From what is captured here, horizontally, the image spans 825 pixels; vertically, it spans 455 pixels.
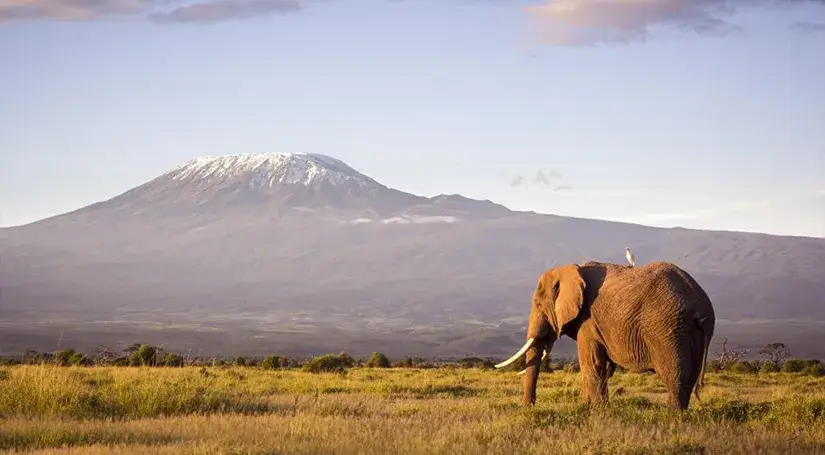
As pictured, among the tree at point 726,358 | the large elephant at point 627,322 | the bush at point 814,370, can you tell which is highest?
the large elephant at point 627,322

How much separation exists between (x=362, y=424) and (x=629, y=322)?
178 inches

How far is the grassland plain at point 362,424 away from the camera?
43.3 feet

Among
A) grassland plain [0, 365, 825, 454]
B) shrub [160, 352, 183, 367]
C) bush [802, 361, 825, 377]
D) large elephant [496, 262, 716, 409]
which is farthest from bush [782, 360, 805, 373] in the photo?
large elephant [496, 262, 716, 409]

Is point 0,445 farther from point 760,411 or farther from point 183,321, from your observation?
point 183,321

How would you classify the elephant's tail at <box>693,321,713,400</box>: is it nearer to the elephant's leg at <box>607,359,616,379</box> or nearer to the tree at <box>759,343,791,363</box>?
the elephant's leg at <box>607,359,616,379</box>

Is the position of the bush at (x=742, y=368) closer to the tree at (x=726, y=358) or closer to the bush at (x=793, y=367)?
the tree at (x=726, y=358)

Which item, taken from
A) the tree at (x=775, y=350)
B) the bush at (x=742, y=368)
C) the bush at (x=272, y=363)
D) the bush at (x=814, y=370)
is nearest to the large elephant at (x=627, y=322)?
the bush at (x=742, y=368)

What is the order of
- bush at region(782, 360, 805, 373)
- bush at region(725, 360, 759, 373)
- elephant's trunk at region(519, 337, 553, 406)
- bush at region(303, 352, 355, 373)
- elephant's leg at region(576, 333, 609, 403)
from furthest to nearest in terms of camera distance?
bush at region(782, 360, 805, 373) → bush at region(725, 360, 759, 373) → bush at region(303, 352, 355, 373) → elephant's trunk at region(519, 337, 553, 406) → elephant's leg at region(576, 333, 609, 403)

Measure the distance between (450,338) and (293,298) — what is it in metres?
65.8

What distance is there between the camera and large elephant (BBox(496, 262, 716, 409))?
1702 cm

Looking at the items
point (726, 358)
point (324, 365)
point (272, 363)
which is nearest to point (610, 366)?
point (324, 365)

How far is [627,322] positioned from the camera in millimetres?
17672

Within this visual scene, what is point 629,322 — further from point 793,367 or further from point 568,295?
point 793,367

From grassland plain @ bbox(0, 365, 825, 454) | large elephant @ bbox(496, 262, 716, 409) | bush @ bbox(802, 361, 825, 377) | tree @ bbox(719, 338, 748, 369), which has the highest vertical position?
large elephant @ bbox(496, 262, 716, 409)
